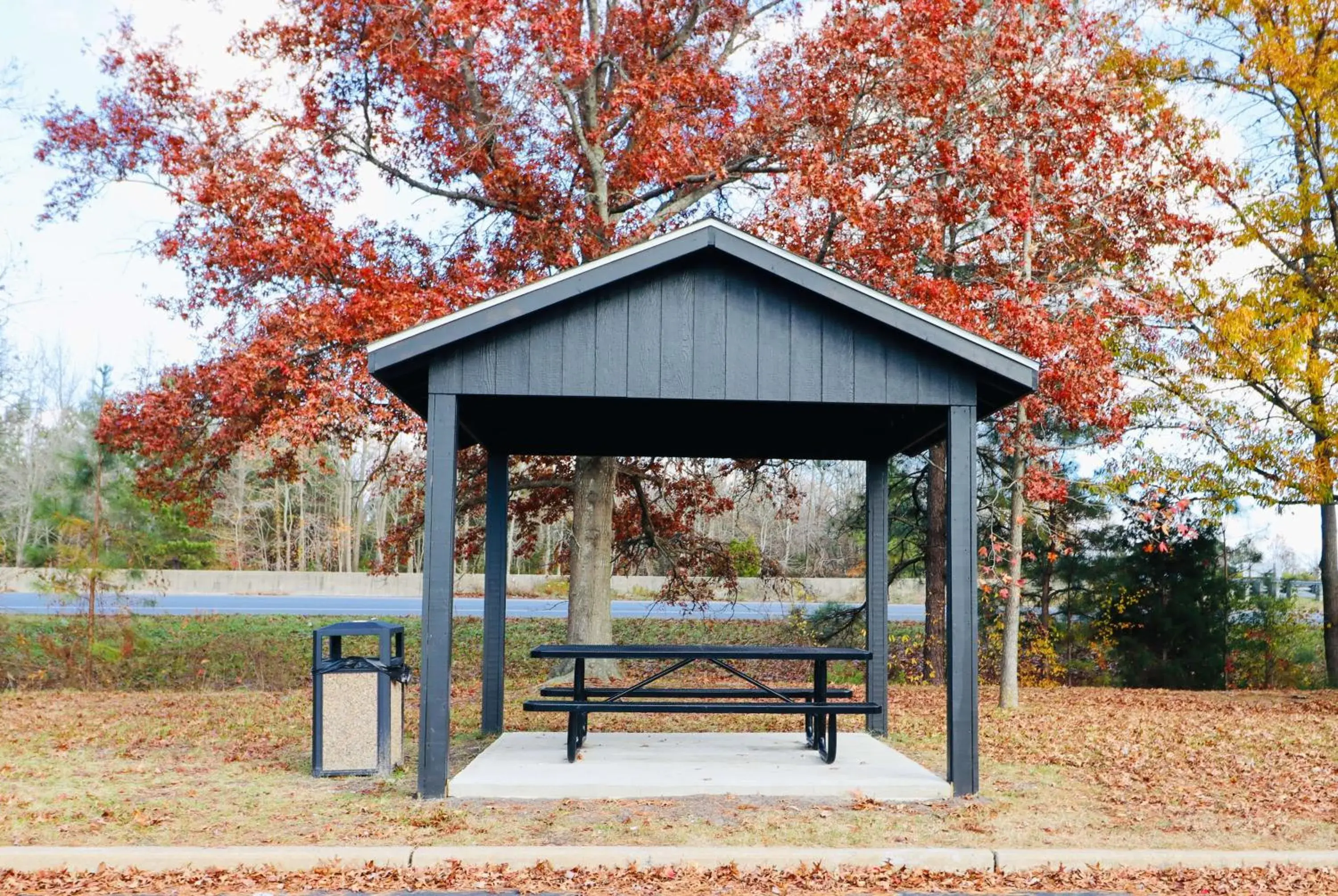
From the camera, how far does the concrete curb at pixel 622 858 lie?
5.77 m

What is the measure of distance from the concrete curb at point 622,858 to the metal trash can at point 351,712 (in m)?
2.35

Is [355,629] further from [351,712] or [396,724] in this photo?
[396,724]

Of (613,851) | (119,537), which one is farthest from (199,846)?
(119,537)

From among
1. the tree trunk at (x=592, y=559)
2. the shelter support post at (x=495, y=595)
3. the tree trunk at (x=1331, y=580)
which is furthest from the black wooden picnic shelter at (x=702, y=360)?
the tree trunk at (x=1331, y=580)

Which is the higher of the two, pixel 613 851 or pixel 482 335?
pixel 482 335

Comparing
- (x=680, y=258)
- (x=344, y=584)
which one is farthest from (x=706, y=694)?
(x=344, y=584)

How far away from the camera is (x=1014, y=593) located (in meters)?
13.5

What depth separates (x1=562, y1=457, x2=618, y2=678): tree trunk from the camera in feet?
48.8

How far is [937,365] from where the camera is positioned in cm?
789

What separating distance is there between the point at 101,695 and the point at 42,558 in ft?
16.7

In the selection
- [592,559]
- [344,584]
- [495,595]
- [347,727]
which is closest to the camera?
[347,727]

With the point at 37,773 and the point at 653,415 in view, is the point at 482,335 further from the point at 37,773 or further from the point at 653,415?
the point at 37,773

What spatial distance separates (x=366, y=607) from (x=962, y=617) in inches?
981

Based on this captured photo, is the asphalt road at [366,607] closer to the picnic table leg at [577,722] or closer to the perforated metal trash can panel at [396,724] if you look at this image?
the picnic table leg at [577,722]
